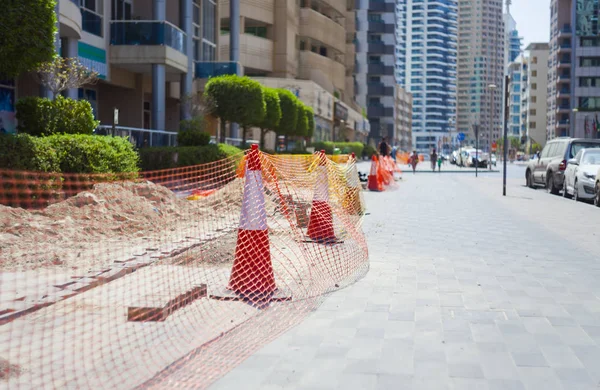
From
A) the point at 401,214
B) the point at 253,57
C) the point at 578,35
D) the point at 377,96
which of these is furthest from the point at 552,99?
the point at 401,214

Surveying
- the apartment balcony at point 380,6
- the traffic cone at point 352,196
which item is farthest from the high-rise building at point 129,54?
the apartment balcony at point 380,6

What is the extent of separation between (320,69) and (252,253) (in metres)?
68.2

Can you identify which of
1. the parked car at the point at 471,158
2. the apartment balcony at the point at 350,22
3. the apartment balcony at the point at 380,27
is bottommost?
the parked car at the point at 471,158

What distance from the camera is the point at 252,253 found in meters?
6.86

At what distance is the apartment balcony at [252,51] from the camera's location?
5941 cm

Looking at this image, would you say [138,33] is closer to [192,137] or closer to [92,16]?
[92,16]

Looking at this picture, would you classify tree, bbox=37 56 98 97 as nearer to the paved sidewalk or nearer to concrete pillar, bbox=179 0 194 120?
A: the paved sidewalk

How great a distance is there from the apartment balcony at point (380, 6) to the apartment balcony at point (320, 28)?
48640 mm

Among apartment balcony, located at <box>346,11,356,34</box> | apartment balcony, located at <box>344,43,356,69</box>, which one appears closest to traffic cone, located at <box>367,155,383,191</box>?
apartment balcony, located at <box>344,43,356,69</box>

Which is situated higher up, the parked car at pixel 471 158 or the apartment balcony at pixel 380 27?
the apartment balcony at pixel 380 27

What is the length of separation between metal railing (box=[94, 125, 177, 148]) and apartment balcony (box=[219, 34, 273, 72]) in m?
30.1

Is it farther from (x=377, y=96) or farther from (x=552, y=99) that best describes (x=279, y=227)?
(x=552, y=99)

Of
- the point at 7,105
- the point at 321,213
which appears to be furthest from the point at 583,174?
the point at 7,105

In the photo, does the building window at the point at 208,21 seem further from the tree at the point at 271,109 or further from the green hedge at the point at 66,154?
the green hedge at the point at 66,154
